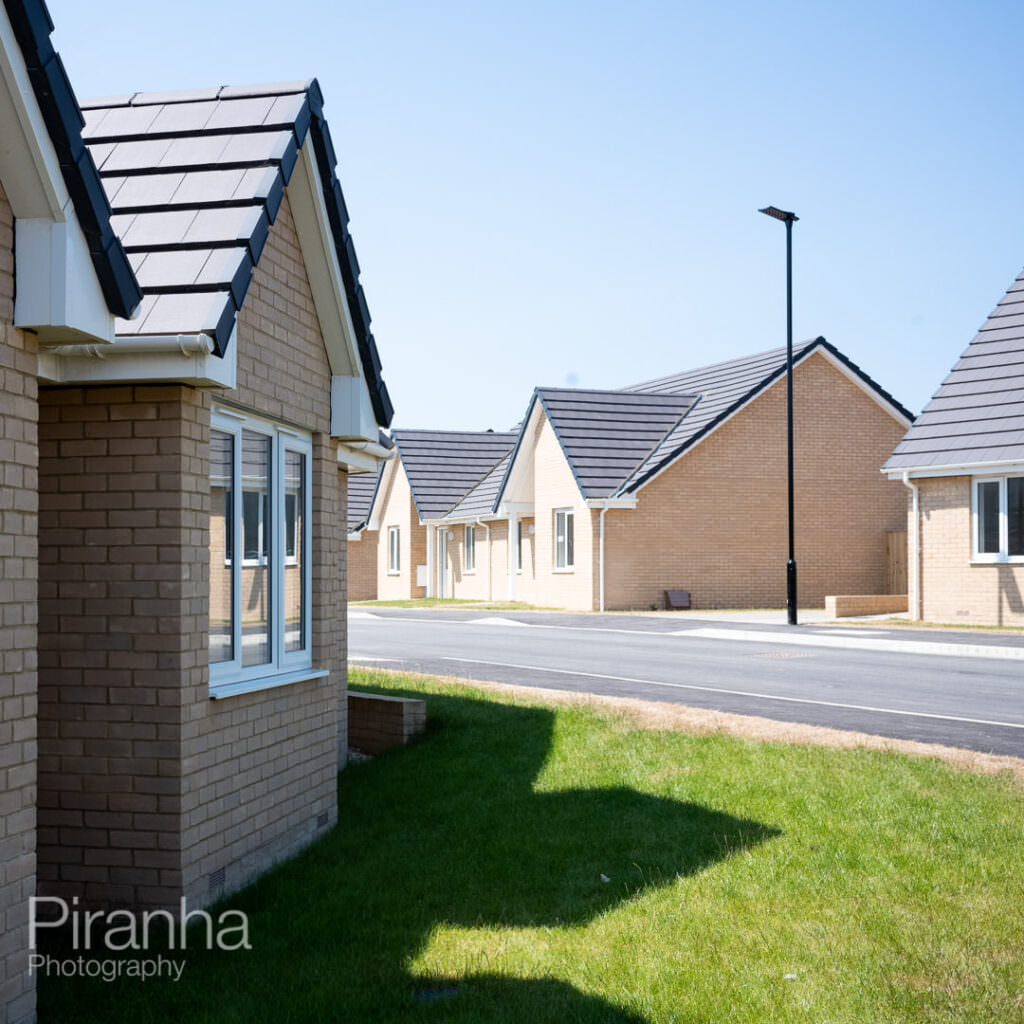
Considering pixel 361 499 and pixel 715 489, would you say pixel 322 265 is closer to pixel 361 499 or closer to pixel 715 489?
pixel 715 489

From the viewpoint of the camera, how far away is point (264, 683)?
752cm

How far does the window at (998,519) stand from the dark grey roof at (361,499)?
3014 centimetres

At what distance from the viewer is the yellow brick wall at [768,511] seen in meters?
34.1

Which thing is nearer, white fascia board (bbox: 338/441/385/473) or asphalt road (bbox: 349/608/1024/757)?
white fascia board (bbox: 338/441/385/473)

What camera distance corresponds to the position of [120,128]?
26.3 feet

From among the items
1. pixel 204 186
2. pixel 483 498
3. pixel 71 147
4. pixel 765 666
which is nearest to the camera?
pixel 71 147

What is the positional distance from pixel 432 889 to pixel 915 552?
21.8 meters

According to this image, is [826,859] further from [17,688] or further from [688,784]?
[17,688]

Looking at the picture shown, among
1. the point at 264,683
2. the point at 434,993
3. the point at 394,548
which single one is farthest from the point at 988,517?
the point at 394,548

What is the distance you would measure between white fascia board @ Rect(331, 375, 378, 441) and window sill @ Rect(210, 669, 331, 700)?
174 cm

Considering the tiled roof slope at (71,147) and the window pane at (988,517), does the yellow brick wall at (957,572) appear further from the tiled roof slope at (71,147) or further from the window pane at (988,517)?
the tiled roof slope at (71,147)

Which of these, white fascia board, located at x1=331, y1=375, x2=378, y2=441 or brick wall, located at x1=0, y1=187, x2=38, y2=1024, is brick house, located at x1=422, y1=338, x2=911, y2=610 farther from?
brick wall, located at x1=0, y1=187, x2=38, y2=1024

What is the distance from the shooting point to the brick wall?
16.4 ft

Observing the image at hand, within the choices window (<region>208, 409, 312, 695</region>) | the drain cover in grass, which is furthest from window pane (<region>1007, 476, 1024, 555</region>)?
the drain cover in grass
